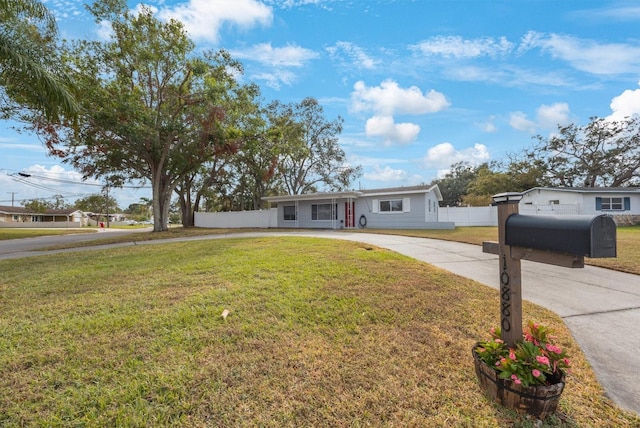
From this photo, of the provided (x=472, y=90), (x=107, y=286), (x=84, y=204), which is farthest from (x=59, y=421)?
(x=84, y=204)

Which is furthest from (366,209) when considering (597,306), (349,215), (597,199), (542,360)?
(542,360)

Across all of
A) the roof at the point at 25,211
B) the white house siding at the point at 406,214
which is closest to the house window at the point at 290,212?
the white house siding at the point at 406,214

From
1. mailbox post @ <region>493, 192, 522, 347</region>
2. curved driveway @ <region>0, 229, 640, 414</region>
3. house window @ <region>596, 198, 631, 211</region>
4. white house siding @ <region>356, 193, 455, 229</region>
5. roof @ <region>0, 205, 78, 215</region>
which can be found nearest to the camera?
mailbox post @ <region>493, 192, 522, 347</region>

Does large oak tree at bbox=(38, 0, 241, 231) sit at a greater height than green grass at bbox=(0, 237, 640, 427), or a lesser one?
greater

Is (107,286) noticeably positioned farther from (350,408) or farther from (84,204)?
(84,204)

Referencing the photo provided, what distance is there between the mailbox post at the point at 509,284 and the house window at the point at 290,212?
19822 millimetres

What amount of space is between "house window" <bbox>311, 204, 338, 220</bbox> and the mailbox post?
1771cm

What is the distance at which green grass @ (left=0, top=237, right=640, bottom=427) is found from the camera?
6.16 ft

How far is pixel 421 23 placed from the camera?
315 inches

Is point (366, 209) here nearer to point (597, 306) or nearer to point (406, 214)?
point (406, 214)

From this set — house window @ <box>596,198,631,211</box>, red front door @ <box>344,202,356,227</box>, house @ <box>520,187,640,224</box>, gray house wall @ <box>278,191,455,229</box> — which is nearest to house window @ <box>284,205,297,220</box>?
gray house wall @ <box>278,191,455,229</box>

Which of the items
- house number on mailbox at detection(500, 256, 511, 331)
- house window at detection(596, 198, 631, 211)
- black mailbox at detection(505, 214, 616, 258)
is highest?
house window at detection(596, 198, 631, 211)

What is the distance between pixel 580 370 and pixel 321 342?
2138mm

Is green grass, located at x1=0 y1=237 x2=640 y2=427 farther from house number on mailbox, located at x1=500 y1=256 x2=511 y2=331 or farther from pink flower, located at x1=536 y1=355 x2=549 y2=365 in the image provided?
house number on mailbox, located at x1=500 y1=256 x2=511 y2=331
